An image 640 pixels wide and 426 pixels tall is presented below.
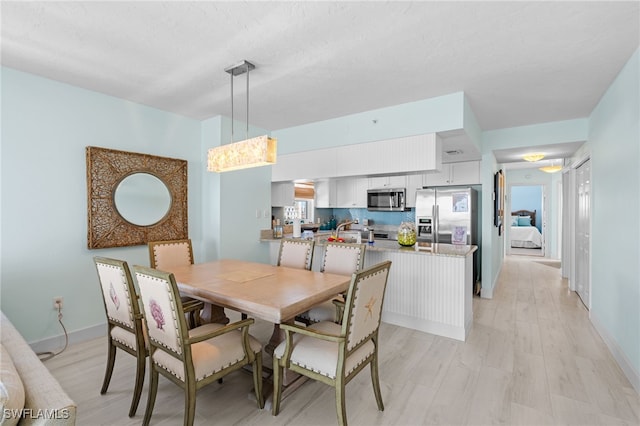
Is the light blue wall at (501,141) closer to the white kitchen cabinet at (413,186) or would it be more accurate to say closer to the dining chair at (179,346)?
the white kitchen cabinet at (413,186)

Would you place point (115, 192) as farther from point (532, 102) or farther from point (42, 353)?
point (532, 102)

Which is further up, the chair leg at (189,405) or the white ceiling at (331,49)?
the white ceiling at (331,49)

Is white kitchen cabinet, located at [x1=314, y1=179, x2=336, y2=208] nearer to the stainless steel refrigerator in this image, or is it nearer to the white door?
the stainless steel refrigerator

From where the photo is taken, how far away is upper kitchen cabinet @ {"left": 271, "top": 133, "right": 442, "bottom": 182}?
10.8 feet

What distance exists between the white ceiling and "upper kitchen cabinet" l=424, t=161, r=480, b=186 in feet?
Answer: 5.25

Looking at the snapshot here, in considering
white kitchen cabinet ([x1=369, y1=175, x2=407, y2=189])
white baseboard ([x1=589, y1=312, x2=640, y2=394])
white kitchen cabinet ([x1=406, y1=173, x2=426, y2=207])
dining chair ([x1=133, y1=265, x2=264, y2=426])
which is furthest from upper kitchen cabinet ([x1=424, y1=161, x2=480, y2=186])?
dining chair ([x1=133, y1=265, x2=264, y2=426])

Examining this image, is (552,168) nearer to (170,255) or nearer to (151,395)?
(170,255)

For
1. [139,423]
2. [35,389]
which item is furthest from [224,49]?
[139,423]

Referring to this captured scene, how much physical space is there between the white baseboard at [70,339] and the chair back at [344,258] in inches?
92.3

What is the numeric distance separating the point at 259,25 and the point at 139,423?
251 centimetres

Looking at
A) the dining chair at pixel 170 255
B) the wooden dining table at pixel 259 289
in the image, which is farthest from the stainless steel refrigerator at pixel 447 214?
the dining chair at pixel 170 255

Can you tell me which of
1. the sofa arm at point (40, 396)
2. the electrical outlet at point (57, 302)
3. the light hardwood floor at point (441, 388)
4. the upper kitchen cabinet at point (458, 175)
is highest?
the upper kitchen cabinet at point (458, 175)

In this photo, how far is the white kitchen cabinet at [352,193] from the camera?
221 inches

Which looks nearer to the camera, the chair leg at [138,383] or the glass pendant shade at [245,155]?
the chair leg at [138,383]
